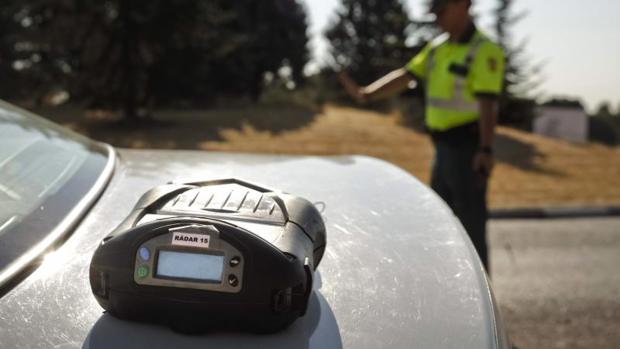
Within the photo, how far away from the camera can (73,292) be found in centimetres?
119

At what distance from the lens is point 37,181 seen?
5.45 ft

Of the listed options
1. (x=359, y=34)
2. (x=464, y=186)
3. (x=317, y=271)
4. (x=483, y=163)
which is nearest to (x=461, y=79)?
(x=483, y=163)

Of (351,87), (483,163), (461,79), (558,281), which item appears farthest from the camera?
(558,281)

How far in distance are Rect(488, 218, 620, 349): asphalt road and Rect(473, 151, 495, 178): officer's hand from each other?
864mm

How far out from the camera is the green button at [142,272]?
110cm

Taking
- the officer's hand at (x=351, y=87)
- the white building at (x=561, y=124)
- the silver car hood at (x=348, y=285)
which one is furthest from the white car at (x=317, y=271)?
the white building at (x=561, y=124)

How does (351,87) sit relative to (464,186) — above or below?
above

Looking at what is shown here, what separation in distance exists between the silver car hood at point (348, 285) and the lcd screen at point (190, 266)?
93 millimetres

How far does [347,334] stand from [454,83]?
113 inches

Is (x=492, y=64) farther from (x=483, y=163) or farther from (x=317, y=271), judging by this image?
(x=317, y=271)

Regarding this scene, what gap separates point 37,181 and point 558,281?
3857 mm

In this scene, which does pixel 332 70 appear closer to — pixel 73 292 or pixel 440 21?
pixel 440 21

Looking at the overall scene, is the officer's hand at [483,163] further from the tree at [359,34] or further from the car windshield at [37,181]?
the tree at [359,34]

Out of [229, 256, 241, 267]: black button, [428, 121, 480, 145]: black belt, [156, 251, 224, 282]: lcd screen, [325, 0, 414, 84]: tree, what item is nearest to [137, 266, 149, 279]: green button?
[156, 251, 224, 282]: lcd screen
